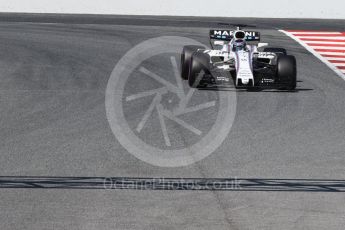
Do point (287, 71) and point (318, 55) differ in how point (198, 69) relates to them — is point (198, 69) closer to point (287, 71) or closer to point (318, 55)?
point (287, 71)

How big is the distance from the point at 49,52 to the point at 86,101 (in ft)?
22.0

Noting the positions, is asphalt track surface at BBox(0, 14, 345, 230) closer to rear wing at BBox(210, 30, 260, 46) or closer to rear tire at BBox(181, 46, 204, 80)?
rear tire at BBox(181, 46, 204, 80)

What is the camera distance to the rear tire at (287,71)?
18953 millimetres

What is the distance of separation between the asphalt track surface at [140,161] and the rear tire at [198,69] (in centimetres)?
91

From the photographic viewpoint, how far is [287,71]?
18984 mm

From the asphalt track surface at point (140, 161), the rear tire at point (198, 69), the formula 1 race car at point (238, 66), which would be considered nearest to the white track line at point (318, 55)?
the asphalt track surface at point (140, 161)

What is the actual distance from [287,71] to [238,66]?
1.00 m

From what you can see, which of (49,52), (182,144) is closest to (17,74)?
(49,52)

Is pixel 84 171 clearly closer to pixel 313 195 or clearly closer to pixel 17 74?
pixel 313 195

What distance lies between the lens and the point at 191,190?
1105 centimetres

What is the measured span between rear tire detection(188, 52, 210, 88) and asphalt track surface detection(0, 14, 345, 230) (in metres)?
0.91

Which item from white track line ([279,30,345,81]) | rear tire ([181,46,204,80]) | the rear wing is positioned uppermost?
the rear wing

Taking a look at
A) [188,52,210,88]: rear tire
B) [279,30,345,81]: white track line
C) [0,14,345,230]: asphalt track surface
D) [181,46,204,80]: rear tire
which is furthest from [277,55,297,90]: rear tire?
[279,30,345,81]: white track line

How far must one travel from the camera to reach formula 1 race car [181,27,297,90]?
61.5 ft
